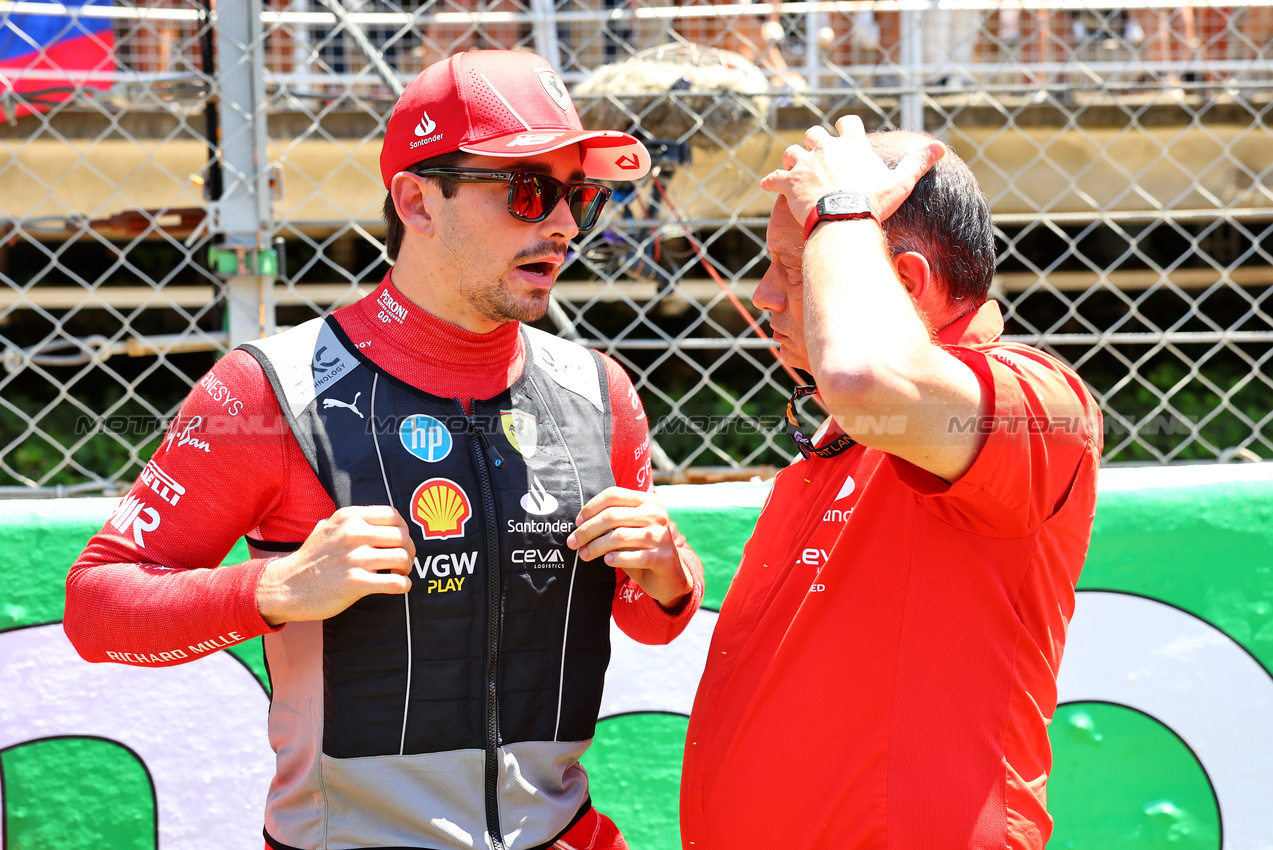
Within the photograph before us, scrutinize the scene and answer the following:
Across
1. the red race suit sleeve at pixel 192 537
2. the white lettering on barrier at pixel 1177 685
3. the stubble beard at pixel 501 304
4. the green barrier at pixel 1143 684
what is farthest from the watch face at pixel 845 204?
the white lettering on barrier at pixel 1177 685

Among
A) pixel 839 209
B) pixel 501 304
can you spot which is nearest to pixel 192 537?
pixel 501 304

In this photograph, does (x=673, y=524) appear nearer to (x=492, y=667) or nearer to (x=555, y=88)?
(x=492, y=667)

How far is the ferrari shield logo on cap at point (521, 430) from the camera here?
177cm

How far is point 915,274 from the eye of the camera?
1.55 m

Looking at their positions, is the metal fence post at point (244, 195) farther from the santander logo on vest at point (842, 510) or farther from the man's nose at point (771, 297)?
the santander logo on vest at point (842, 510)

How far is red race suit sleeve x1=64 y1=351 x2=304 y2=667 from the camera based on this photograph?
4.99ft

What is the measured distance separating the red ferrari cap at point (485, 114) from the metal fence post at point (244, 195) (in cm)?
72

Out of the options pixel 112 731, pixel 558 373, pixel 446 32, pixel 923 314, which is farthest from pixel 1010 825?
pixel 446 32

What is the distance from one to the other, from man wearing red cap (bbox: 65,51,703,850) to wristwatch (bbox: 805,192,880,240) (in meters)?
0.48

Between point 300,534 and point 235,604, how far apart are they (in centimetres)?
17

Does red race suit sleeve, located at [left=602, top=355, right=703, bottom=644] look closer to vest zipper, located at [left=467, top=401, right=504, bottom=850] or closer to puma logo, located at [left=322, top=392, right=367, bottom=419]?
vest zipper, located at [left=467, top=401, right=504, bottom=850]

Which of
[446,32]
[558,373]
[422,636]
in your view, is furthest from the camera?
[446,32]

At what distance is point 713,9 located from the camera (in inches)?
130

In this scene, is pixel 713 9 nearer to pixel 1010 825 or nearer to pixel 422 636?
pixel 422 636
